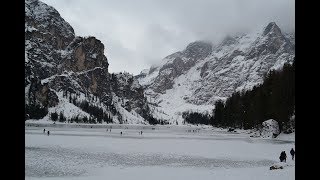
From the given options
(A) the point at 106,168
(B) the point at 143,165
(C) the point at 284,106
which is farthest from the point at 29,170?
(C) the point at 284,106

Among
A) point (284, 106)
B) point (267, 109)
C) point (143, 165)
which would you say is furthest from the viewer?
point (267, 109)

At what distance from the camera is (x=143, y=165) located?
98.8 feet

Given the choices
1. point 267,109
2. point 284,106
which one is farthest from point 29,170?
point 267,109
